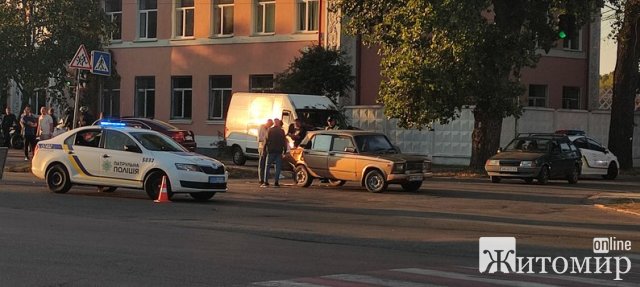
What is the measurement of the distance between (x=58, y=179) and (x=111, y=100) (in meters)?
29.6

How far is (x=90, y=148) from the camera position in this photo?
58.4 ft

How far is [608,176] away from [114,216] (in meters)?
20.2

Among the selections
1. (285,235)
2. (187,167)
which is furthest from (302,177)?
(285,235)

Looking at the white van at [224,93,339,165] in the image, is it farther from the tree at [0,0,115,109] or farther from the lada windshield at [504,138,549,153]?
the tree at [0,0,115,109]

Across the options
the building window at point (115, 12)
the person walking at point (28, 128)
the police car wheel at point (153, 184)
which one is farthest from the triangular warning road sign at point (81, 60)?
the building window at point (115, 12)

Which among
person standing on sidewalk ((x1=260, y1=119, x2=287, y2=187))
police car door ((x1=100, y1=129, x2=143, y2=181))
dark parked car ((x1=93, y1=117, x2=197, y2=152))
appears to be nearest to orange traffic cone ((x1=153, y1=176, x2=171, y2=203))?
police car door ((x1=100, y1=129, x2=143, y2=181))

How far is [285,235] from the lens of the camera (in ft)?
41.6

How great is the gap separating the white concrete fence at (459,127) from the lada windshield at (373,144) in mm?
10878

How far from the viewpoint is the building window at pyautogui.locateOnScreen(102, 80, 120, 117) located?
4650cm

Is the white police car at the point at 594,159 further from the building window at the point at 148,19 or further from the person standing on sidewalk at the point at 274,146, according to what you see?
the building window at the point at 148,19

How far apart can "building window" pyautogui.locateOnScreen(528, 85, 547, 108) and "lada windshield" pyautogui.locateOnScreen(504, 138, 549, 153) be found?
1487 cm

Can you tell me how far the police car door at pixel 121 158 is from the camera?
17266mm

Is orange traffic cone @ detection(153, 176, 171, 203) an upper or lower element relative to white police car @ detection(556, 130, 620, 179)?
lower

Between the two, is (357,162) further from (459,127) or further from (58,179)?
(459,127)
